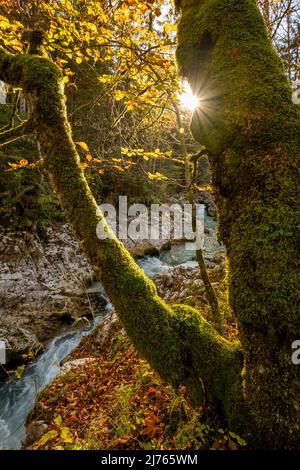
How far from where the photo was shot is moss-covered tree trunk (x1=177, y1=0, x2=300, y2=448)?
164 cm

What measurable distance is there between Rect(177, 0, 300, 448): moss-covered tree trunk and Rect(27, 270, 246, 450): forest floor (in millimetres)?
635

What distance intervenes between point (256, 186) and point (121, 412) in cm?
299

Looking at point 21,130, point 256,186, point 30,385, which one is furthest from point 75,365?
point 256,186

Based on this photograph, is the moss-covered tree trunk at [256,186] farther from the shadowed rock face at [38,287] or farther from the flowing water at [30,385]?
the shadowed rock face at [38,287]

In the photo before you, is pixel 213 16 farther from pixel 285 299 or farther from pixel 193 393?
pixel 193 393

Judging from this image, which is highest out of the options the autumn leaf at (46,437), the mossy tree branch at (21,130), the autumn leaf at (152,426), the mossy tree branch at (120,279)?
the mossy tree branch at (21,130)

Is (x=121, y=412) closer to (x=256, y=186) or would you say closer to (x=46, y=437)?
(x=46, y=437)

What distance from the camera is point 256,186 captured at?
1771 mm

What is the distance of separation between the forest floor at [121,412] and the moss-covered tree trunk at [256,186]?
0.63 meters

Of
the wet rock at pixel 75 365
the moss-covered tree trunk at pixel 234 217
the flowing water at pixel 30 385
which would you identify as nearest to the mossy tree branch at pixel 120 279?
the moss-covered tree trunk at pixel 234 217

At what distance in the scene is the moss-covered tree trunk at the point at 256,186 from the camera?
1645mm

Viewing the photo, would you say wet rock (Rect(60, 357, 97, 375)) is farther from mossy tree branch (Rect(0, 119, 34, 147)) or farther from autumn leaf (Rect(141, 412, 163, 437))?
mossy tree branch (Rect(0, 119, 34, 147))

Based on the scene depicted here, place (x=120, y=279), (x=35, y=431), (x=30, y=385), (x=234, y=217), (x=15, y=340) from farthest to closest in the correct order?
(x=15, y=340), (x=30, y=385), (x=35, y=431), (x=120, y=279), (x=234, y=217)

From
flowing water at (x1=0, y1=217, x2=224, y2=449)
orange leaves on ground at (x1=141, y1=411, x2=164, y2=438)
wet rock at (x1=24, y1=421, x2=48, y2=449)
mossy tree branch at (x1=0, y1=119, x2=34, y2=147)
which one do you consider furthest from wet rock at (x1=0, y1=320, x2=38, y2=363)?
mossy tree branch at (x1=0, y1=119, x2=34, y2=147)
